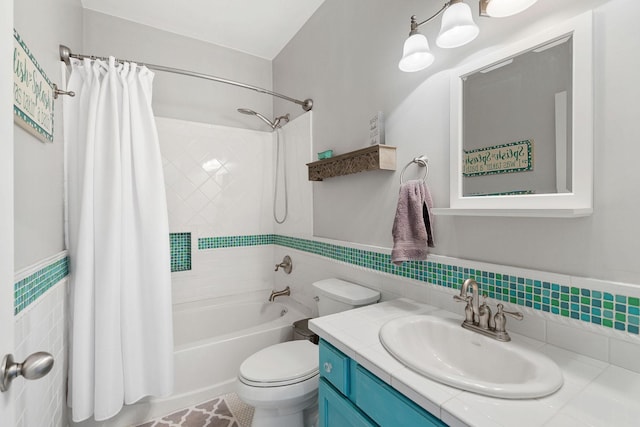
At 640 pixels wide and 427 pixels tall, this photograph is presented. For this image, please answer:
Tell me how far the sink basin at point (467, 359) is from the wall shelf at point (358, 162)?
721 millimetres

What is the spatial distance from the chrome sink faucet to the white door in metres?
1.17

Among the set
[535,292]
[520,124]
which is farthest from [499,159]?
[535,292]

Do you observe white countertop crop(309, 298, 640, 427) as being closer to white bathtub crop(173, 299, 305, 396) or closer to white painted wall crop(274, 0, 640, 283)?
white painted wall crop(274, 0, 640, 283)

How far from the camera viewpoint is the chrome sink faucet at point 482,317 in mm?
959

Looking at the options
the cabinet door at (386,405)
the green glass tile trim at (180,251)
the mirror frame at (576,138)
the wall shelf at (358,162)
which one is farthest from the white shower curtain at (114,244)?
the mirror frame at (576,138)

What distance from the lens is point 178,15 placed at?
6.98 feet

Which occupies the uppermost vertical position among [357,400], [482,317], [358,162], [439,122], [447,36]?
[447,36]

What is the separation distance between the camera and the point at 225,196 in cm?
250

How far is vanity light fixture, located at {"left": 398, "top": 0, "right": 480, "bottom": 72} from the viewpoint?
1.00m

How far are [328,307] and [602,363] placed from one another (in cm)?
109

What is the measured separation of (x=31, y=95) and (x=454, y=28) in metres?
1.51

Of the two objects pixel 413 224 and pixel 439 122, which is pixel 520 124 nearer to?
pixel 439 122

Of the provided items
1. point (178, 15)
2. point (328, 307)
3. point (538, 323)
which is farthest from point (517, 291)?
point (178, 15)

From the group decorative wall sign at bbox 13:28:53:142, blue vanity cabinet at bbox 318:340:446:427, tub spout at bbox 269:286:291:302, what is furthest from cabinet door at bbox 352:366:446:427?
tub spout at bbox 269:286:291:302
